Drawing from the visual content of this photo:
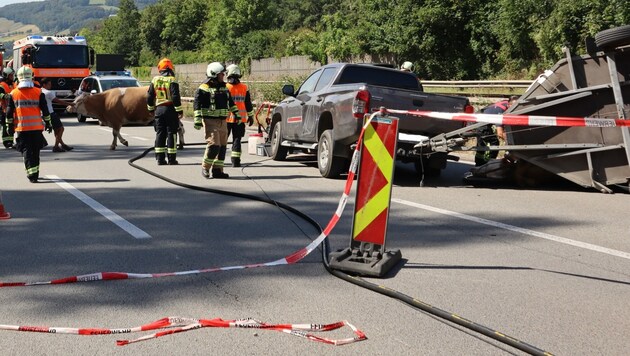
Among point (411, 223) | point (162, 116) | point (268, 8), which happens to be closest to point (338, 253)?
point (411, 223)

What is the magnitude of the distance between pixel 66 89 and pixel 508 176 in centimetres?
2546

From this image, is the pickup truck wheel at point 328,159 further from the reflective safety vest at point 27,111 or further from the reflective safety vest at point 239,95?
the reflective safety vest at point 27,111

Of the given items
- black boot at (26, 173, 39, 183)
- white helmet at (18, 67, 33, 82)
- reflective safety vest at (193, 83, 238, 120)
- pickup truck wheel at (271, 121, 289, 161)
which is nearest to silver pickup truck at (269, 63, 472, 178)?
pickup truck wheel at (271, 121, 289, 161)

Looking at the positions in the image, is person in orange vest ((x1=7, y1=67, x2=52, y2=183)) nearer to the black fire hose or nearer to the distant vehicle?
the black fire hose

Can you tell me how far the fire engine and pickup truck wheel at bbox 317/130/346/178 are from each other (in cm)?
2271

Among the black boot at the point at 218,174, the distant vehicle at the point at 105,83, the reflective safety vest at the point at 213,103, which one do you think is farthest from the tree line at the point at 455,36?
the distant vehicle at the point at 105,83

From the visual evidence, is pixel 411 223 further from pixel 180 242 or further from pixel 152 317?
pixel 152 317

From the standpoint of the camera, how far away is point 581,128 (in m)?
11.2

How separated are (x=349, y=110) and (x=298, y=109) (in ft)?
8.46

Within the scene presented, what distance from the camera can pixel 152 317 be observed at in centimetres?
540

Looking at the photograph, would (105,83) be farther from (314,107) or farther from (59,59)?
(314,107)

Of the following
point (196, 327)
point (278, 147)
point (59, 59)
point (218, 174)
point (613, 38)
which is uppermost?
point (59, 59)

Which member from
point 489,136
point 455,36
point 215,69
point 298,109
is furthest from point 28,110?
point 455,36

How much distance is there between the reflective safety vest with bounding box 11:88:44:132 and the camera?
1274cm
